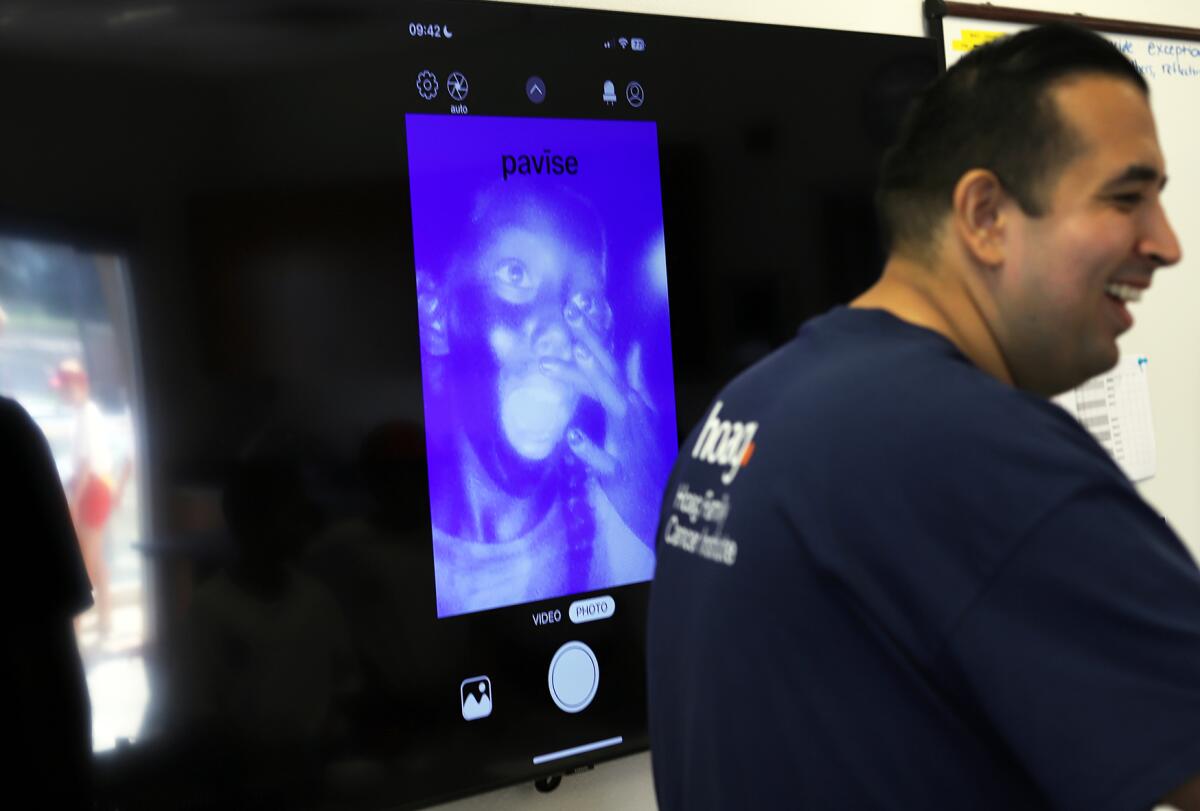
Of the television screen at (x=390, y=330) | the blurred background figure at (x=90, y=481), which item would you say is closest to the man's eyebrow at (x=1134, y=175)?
the television screen at (x=390, y=330)

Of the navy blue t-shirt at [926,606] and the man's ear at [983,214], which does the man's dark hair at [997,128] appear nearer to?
the man's ear at [983,214]

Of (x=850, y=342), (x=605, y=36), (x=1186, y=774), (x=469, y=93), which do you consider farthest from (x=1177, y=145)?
(x=1186, y=774)

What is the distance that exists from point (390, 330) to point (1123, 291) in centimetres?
91

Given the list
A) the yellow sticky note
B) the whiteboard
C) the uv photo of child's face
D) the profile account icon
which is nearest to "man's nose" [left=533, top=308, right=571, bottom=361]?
the uv photo of child's face

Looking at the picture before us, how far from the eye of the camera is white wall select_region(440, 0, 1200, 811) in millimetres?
1844

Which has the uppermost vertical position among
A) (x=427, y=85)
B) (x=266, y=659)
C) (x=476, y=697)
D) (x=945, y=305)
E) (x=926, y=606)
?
(x=427, y=85)

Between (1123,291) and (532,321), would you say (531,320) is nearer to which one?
(532,321)

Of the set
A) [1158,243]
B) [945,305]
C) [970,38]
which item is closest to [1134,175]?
[1158,243]

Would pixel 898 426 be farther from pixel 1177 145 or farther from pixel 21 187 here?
pixel 1177 145

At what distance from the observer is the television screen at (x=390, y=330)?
1420mm

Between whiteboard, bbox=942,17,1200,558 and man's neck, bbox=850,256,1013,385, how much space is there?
1627 millimetres

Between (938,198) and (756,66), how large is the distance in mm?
820

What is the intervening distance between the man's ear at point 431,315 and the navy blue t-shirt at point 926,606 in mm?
676

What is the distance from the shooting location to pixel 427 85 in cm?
165
